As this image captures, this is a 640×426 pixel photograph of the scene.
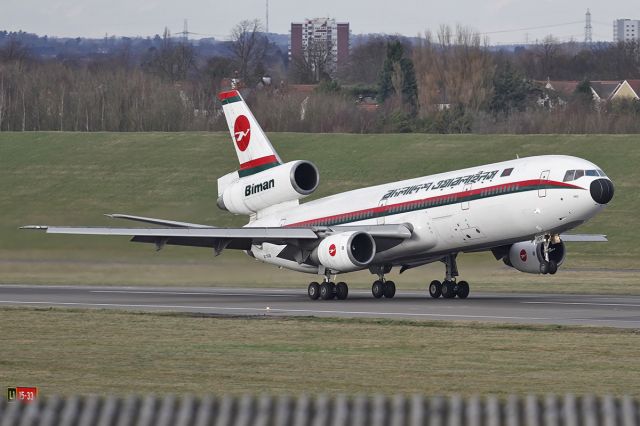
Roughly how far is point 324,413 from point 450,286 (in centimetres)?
3064

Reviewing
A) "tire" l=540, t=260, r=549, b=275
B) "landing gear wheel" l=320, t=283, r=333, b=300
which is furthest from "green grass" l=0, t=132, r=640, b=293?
"tire" l=540, t=260, r=549, b=275

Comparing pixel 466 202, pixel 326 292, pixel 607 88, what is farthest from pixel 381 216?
pixel 607 88

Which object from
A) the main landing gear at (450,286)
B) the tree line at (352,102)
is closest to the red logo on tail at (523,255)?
the main landing gear at (450,286)

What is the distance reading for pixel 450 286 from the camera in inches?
1577

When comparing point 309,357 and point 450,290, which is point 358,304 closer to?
point 450,290

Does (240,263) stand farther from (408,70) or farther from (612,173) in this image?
(408,70)

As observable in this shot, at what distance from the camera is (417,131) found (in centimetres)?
11112

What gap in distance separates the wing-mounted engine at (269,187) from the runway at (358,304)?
3.10 meters

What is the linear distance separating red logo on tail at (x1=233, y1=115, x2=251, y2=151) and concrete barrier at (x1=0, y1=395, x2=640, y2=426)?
35.2 m

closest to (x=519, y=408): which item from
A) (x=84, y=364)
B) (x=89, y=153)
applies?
(x=84, y=364)

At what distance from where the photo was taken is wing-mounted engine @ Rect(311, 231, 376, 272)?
123 ft

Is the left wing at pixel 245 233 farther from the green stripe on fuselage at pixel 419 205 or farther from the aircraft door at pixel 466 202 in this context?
the aircraft door at pixel 466 202

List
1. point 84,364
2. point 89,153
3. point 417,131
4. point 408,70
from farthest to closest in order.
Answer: point 408,70 < point 417,131 < point 89,153 < point 84,364

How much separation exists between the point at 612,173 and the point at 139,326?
2154 inches
